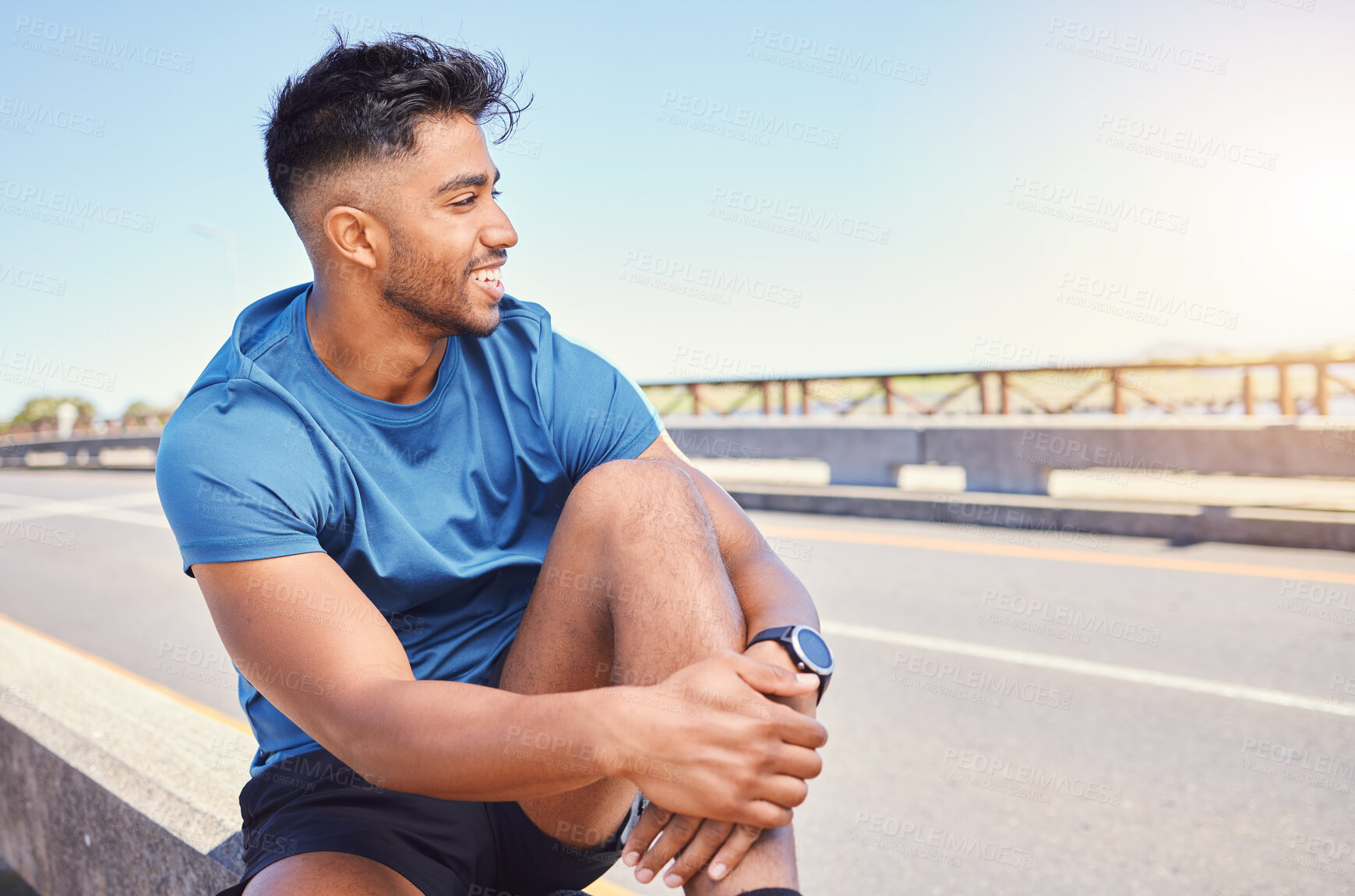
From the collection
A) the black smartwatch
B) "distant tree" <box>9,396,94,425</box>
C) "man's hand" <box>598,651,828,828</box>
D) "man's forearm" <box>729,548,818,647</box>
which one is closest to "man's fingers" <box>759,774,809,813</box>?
"man's hand" <box>598,651,828,828</box>

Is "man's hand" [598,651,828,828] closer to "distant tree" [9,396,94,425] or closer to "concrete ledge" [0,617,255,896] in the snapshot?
"concrete ledge" [0,617,255,896]

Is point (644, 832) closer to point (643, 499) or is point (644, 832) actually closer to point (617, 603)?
point (617, 603)

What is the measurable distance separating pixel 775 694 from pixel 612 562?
380 mm

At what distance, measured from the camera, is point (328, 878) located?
4.73 ft

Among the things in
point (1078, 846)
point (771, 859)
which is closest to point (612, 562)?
point (771, 859)

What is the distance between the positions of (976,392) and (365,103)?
1410 cm

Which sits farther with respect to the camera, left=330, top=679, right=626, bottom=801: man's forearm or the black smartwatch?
the black smartwatch

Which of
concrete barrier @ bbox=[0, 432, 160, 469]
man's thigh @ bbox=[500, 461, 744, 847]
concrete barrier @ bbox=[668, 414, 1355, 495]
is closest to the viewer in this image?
man's thigh @ bbox=[500, 461, 744, 847]

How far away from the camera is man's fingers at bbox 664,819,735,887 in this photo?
1.44 m

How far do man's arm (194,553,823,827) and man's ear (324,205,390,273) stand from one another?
72 cm

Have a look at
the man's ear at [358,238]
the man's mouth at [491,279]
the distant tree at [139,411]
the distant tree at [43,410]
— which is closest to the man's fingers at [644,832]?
the man's mouth at [491,279]

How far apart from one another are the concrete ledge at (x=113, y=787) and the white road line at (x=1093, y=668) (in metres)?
3.67

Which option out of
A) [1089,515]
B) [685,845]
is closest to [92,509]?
[1089,515]

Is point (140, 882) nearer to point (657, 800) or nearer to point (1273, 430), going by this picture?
point (657, 800)
